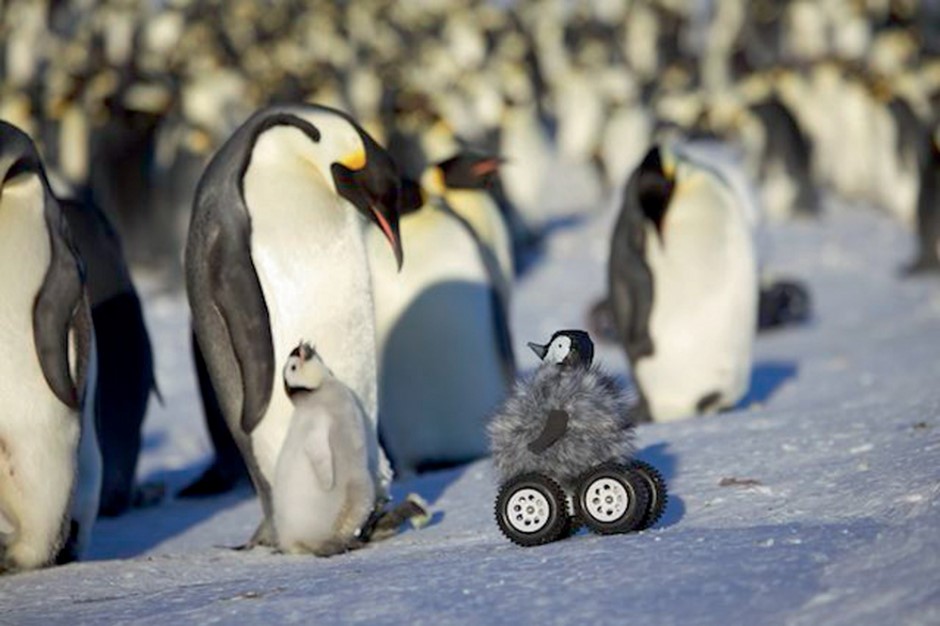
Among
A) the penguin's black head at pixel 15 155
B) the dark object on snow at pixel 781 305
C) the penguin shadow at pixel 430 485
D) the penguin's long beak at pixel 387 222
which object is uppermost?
the penguin's black head at pixel 15 155

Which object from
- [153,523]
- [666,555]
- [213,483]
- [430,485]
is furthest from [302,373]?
[213,483]

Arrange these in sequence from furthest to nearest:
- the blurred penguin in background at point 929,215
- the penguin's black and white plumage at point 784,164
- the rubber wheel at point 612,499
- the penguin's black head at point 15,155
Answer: the penguin's black and white plumage at point 784,164 < the blurred penguin in background at point 929,215 < the penguin's black head at point 15,155 < the rubber wheel at point 612,499

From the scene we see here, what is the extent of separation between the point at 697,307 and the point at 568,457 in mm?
3826

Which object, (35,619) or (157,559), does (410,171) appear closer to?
(157,559)

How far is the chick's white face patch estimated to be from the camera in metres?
4.70

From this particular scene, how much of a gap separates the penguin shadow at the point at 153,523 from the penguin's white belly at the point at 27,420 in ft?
1.86

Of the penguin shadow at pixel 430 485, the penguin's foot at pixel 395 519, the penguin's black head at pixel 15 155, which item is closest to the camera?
the penguin's foot at pixel 395 519

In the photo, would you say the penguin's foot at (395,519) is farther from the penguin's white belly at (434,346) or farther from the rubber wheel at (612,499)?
the penguin's white belly at (434,346)

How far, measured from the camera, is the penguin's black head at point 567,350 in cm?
470

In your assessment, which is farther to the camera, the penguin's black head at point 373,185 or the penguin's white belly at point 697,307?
the penguin's white belly at point 697,307

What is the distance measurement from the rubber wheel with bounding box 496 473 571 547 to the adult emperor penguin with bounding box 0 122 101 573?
1.63 meters

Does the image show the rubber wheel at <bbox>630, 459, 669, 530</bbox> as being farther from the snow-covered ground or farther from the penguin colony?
the penguin colony

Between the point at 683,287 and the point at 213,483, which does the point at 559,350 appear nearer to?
the point at 213,483

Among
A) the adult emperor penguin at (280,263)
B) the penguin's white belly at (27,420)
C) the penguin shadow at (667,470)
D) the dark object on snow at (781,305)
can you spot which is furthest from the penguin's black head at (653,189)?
the dark object on snow at (781,305)
